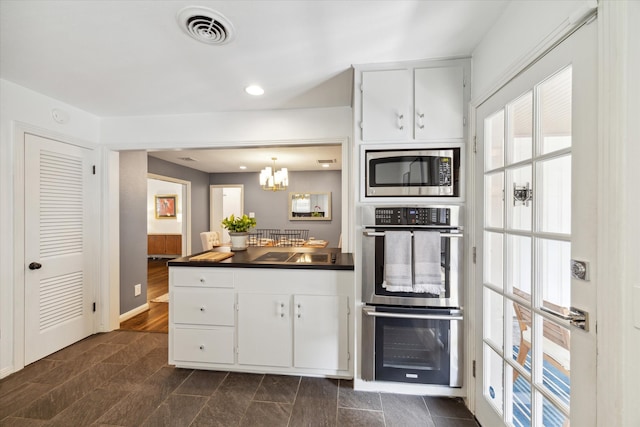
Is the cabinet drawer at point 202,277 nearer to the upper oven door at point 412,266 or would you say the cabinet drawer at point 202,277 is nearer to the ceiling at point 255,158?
the upper oven door at point 412,266

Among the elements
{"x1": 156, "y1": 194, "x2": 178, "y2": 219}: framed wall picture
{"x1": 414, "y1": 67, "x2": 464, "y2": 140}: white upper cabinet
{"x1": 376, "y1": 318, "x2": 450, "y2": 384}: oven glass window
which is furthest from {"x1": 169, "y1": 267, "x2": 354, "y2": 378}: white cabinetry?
{"x1": 156, "y1": 194, "x2": 178, "y2": 219}: framed wall picture

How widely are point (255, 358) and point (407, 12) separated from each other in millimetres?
2495

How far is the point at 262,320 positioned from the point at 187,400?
0.69m

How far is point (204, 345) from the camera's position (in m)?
2.08

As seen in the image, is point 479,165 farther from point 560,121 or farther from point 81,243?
point 81,243

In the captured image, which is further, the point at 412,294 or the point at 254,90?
the point at 254,90

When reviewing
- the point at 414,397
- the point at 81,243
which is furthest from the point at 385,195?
the point at 81,243

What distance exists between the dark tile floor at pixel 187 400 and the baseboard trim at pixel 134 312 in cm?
83

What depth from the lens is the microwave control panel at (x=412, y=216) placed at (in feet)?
5.72

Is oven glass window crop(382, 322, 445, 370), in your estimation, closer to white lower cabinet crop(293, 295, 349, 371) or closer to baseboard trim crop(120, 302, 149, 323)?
white lower cabinet crop(293, 295, 349, 371)

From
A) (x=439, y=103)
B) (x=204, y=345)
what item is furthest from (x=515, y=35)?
(x=204, y=345)

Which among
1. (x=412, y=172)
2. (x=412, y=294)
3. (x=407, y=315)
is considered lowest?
(x=407, y=315)

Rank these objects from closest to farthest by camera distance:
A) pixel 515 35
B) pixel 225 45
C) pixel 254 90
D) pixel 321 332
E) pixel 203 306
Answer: pixel 515 35 → pixel 225 45 → pixel 321 332 → pixel 203 306 → pixel 254 90

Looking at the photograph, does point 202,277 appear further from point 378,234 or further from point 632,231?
point 632,231
